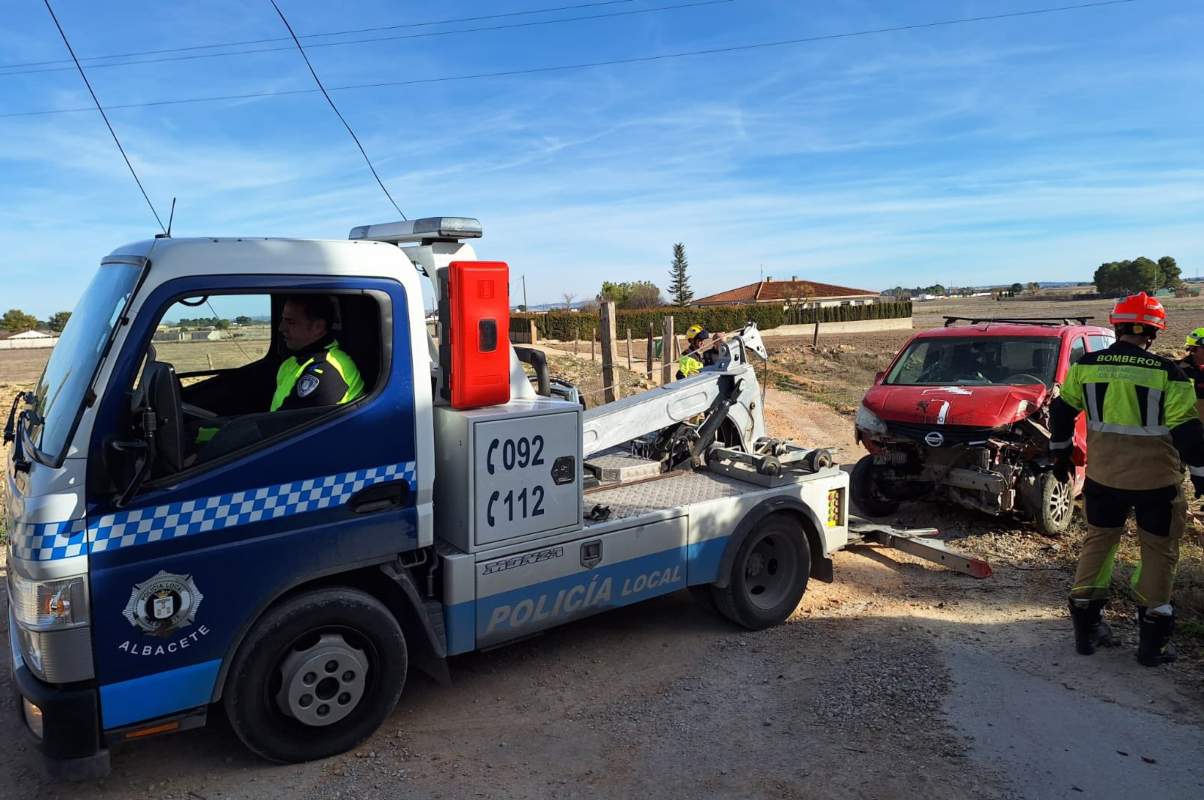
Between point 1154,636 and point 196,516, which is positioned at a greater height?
point 196,516

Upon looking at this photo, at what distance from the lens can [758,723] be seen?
4.37 meters

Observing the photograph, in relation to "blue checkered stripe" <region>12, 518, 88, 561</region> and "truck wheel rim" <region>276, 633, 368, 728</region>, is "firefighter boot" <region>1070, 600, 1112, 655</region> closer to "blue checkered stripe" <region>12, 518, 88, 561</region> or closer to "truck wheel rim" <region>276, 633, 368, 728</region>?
"truck wheel rim" <region>276, 633, 368, 728</region>

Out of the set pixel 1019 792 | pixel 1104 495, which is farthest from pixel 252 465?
pixel 1104 495

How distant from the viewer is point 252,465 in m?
3.66

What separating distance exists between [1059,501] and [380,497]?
648 cm

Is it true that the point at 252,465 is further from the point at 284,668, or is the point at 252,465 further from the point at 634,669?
the point at 634,669

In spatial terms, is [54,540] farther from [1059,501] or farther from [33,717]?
[1059,501]

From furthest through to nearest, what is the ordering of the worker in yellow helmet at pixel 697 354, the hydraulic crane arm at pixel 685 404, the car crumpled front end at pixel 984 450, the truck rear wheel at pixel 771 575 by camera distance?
the car crumpled front end at pixel 984 450 → the worker in yellow helmet at pixel 697 354 → the hydraulic crane arm at pixel 685 404 → the truck rear wheel at pixel 771 575

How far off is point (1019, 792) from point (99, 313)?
14.7ft

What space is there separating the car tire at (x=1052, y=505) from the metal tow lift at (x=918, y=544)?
1.42 meters

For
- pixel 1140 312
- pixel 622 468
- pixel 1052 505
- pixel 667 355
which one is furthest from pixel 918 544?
pixel 667 355

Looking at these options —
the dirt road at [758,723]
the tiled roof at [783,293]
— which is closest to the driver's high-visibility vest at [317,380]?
the dirt road at [758,723]

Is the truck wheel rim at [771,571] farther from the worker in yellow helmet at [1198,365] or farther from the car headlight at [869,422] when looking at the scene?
the worker in yellow helmet at [1198,365]

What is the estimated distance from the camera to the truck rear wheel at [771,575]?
5.46 m
